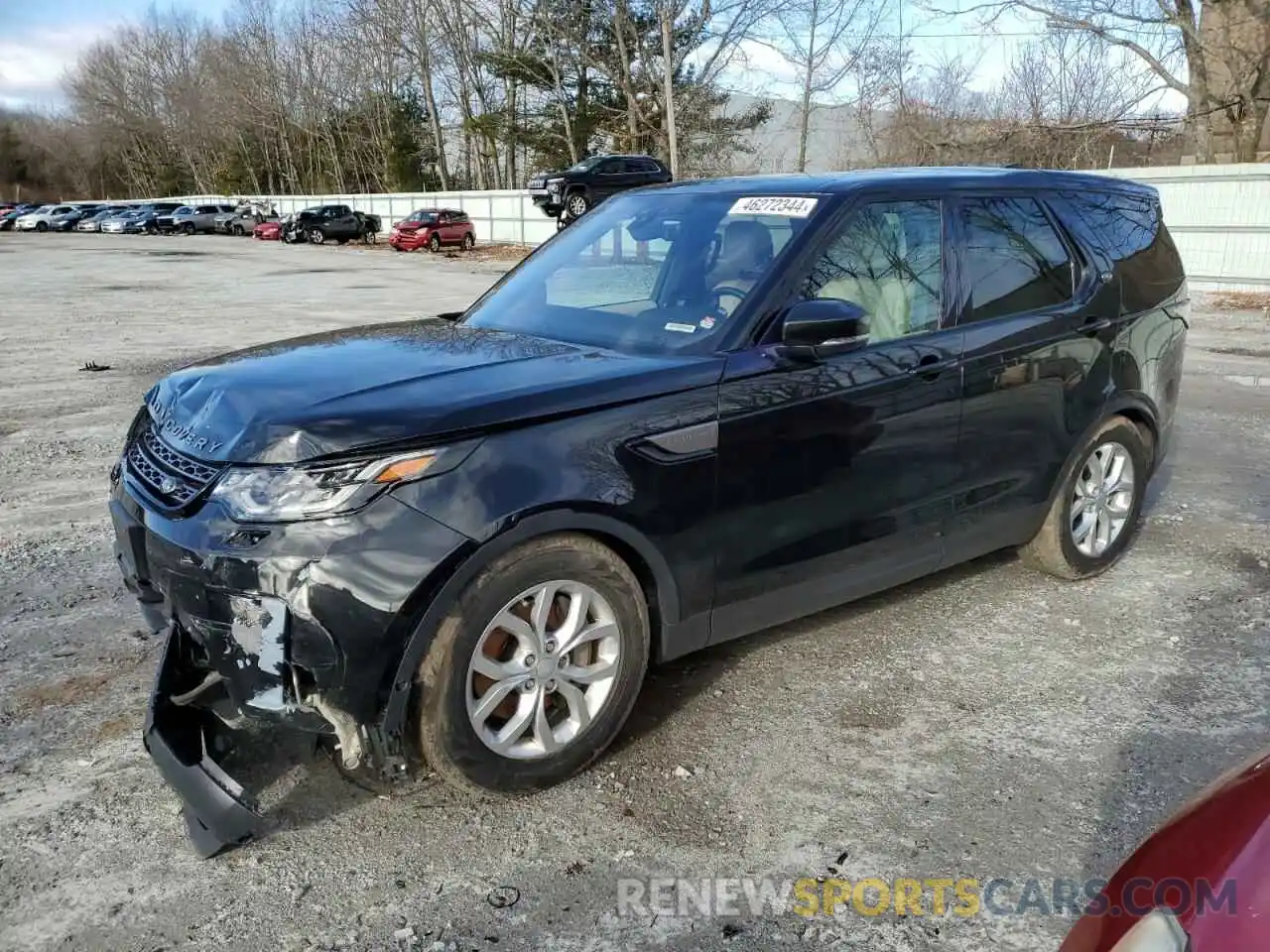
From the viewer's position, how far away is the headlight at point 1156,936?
4.51 ft

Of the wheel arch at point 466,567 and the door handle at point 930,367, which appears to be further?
the door handle at point 930,367

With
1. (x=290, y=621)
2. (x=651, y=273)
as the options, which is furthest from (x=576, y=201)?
(x=290, y=621)

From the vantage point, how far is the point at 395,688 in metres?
2.75

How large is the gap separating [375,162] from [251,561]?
230 ft

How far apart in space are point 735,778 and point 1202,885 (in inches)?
73.2

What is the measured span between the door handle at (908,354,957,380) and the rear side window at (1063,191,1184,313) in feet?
4.50

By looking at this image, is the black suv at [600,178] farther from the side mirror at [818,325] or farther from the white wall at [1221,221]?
the side mirror at [818,325]

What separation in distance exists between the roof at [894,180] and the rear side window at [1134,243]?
10 centimetres

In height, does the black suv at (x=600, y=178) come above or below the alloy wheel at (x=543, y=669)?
above

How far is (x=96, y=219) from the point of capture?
61344 millimetres

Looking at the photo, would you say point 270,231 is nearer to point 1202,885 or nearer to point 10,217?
point 10,217

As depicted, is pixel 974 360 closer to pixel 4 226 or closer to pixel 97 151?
pixel 4 226

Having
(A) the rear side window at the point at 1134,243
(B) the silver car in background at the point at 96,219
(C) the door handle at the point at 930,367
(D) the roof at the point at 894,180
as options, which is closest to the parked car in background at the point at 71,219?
(B) the silver car in background at the point at 96,219

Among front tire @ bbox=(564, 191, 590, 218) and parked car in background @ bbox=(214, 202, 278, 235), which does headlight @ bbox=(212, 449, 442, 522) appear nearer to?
front tire @ bbox=(564, 191, 590, 218)
